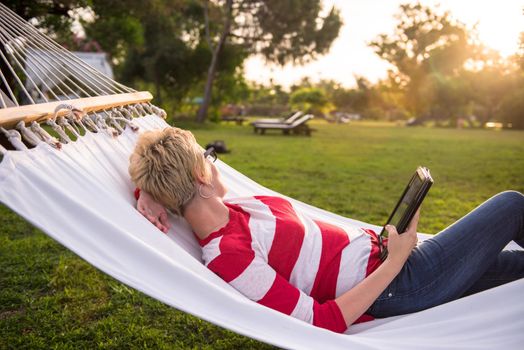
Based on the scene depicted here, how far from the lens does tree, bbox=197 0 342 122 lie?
17953mm

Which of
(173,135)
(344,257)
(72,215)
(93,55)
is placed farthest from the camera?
(93,55)

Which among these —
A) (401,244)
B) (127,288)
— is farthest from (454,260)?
(127,288)

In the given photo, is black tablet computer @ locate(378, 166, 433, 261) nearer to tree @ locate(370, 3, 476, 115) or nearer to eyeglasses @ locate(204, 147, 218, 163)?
eyeglasses @ locate(204, 147, 218, 163)

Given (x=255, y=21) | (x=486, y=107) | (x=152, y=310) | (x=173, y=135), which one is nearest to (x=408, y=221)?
(x=173, y=135)

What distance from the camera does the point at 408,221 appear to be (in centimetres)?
143

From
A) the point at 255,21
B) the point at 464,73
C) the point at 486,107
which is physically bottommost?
the point at 486,107

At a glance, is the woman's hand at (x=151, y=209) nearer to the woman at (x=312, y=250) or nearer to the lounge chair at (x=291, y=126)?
the woman at (x=312, y=250)

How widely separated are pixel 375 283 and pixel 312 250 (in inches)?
8.2

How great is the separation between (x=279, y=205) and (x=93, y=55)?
1386 centimetres

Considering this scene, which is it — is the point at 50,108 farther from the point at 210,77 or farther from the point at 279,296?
the point at 210,77

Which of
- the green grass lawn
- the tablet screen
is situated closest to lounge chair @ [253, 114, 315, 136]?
the green grass lawn

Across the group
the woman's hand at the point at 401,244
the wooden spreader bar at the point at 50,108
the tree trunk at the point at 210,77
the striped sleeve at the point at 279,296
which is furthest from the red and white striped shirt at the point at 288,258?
the tree trunk at the point at 210,77

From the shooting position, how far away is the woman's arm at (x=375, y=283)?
135 centimetres

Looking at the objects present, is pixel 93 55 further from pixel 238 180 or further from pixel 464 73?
pixel 464 73
